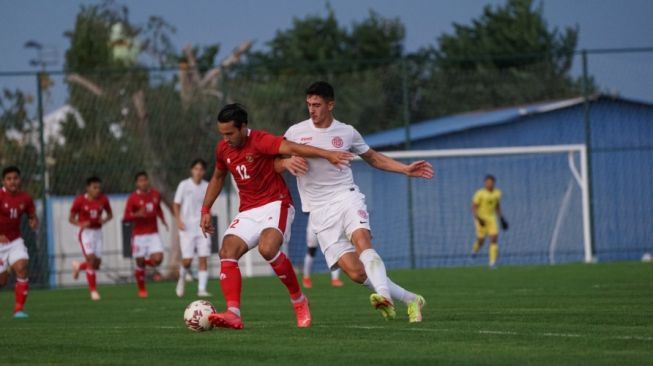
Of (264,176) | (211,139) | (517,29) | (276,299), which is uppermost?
(517,29)

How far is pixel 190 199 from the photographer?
22984 millimetres

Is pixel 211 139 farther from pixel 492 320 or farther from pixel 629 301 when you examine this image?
pixel 492 320

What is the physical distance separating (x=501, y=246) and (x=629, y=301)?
20.5 metres

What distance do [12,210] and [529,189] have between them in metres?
21.0

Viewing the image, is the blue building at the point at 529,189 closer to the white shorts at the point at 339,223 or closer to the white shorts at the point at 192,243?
the white shorts at the point at 192,243

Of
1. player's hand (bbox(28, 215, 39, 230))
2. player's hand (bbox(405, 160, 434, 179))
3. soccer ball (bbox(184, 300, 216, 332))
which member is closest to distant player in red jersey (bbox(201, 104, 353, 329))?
soccer ball (bbox(184, 300, 216, 332))

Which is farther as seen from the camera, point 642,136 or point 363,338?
point 642,136

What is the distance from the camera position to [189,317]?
38.2 ft

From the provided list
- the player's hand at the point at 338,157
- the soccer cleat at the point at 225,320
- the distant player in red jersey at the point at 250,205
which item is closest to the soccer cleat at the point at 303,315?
the distant player in red jersey at the point at 250,205

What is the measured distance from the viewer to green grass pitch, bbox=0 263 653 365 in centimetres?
895

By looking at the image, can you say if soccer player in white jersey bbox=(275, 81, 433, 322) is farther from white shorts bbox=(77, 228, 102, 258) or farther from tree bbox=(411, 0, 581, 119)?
tree bbox=(411, 0, 581, 119)

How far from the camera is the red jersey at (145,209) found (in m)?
23.7

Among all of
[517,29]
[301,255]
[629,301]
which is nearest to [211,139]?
[301,255]

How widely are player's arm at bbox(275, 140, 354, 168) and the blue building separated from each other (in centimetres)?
2016
